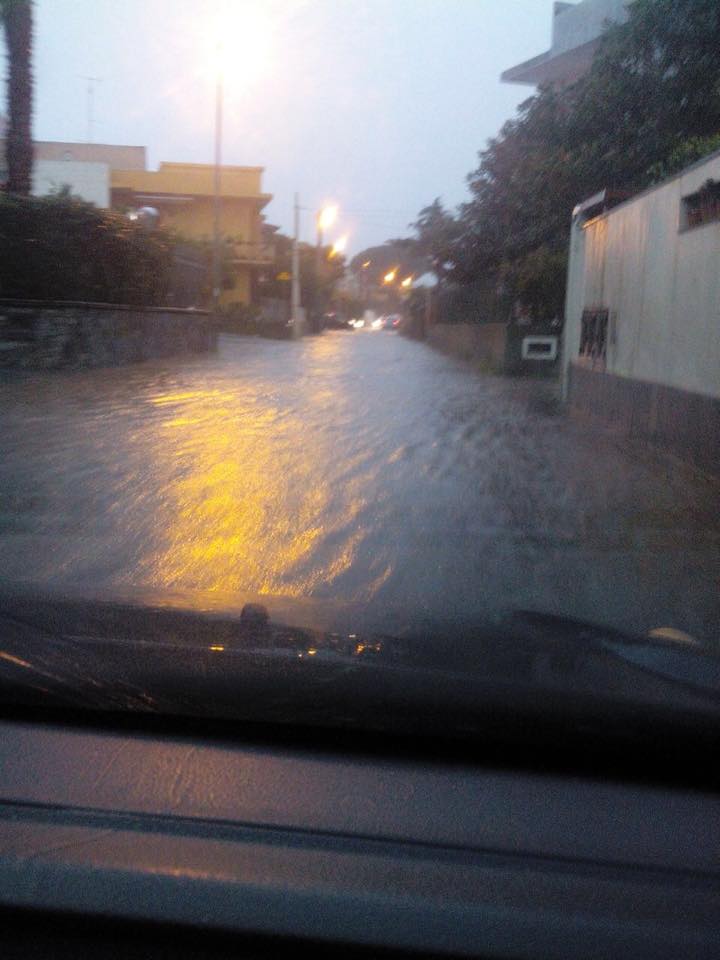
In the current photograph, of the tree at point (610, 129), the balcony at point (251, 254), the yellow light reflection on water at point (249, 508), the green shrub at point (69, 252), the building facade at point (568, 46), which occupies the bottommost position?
the yellow light reflection on water at point (249, 508)

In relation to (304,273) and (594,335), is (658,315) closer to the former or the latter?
(594,335)

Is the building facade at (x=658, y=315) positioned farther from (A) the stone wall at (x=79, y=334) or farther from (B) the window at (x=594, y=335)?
(A) the stone wall at (x=79, y=334)

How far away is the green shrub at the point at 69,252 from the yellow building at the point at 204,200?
2426 cm

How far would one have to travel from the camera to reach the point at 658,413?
11641mm

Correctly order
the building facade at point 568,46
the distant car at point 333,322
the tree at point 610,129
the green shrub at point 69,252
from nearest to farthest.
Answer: the green shrub at point 69,252
the tree at point 610,129
the building facade at point 568,46
the distant car at point 333,322

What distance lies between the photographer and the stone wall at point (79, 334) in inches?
674

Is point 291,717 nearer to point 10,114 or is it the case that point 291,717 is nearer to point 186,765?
point 186,765

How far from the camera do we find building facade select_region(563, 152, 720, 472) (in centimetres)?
1011

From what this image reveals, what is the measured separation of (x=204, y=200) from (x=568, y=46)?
52.0 feet

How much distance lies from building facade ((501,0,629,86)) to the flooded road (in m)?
30.0

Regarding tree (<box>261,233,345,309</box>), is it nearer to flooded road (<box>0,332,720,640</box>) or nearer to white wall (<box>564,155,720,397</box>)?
white wall (<box>564,155,720,397</box>)

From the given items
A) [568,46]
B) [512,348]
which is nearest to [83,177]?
[568,46]

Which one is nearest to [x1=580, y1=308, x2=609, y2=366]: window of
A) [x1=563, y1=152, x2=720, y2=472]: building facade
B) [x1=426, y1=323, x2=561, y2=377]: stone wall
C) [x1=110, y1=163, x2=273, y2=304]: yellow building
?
[x1=563, y1=152, x2=720, y2=472]: building facade

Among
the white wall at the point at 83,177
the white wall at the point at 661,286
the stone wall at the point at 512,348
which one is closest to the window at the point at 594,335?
the white wall at the point at 661,286
